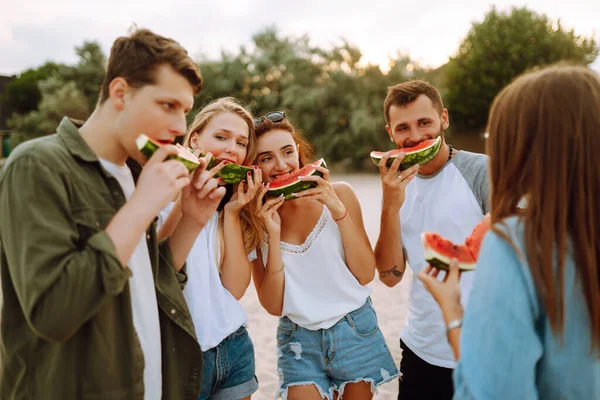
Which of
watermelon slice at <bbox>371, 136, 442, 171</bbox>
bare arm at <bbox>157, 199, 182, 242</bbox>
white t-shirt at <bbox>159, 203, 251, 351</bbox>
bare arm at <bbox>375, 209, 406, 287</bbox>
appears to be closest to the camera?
bare arm at <bbox>157, 199, 182, 242</bbox>

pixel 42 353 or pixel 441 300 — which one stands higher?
pixel 441 300

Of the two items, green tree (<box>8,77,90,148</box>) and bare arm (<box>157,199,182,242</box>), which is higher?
green tree (<box>8,77,90,148</box>)

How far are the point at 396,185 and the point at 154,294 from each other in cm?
203

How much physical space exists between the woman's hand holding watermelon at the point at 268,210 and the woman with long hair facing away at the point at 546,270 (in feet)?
6.46

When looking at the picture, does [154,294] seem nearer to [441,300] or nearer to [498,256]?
[441,300]

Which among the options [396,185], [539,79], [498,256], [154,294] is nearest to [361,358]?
[396,185]

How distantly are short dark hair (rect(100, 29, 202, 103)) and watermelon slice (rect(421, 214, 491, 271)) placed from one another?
1521 millimetres

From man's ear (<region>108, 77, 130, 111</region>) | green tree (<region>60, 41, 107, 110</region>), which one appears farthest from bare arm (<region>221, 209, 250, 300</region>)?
green tree (<region>60, 41, 107, 110</region>)

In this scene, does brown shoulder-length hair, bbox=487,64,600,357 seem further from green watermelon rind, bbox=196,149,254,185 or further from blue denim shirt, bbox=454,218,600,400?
green watermelon rind, bbox=196,149,254,185

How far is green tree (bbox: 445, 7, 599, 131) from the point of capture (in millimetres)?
34562

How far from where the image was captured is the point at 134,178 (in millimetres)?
2496

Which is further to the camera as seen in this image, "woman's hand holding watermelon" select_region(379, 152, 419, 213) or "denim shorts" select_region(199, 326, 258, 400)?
"woman's hand holding watermelon" select_region(379, 152, 419, 213)

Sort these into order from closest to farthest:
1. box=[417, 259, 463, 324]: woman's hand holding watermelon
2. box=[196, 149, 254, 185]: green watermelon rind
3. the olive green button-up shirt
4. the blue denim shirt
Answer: the blue denim shirt < the olive green button-up shirt < box=[417, 259, 463, 324]: woman's hand holding watermelon < box=[196, 149, 254, 185]: green watermelon rind

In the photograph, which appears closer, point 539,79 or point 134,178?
Result: point 539,79
